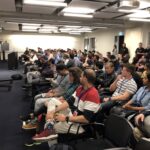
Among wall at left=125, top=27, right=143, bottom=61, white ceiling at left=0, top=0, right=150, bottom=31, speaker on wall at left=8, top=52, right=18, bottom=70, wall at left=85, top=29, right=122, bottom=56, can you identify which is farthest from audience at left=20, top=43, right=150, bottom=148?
wall at left=85, top=29, right=122, bottom=56

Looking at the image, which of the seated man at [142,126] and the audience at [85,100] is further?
the audience at [85,100]

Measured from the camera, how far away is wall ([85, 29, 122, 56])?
46.6ft

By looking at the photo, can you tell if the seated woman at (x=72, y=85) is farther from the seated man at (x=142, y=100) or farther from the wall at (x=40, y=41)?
the wall at (x=40, y=41)

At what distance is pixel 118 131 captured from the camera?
6.34 feet

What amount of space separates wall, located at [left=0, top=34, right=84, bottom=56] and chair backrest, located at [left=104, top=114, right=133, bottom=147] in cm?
1711

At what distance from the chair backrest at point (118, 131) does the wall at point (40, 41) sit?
17108 millimetres

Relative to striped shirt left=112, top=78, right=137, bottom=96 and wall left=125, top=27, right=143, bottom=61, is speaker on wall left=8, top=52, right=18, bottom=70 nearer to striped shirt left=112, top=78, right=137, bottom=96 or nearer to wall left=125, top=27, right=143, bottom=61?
wall left=125, top=27, right=143, bottom=61

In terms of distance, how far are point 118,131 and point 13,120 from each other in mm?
2530

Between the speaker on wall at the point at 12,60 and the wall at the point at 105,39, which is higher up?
the wall at the point at 105,39

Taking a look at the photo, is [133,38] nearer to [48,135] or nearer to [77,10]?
[77,10]

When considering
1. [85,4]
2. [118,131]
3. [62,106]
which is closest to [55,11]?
[85,4]

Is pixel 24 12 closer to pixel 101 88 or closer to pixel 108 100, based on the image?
pixel 101 88

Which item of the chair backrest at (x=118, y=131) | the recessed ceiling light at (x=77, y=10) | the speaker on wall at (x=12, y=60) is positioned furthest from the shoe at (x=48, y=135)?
the speaker on wall at (x=12, y=60)

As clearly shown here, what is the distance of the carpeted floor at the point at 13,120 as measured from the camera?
3.05 meters
